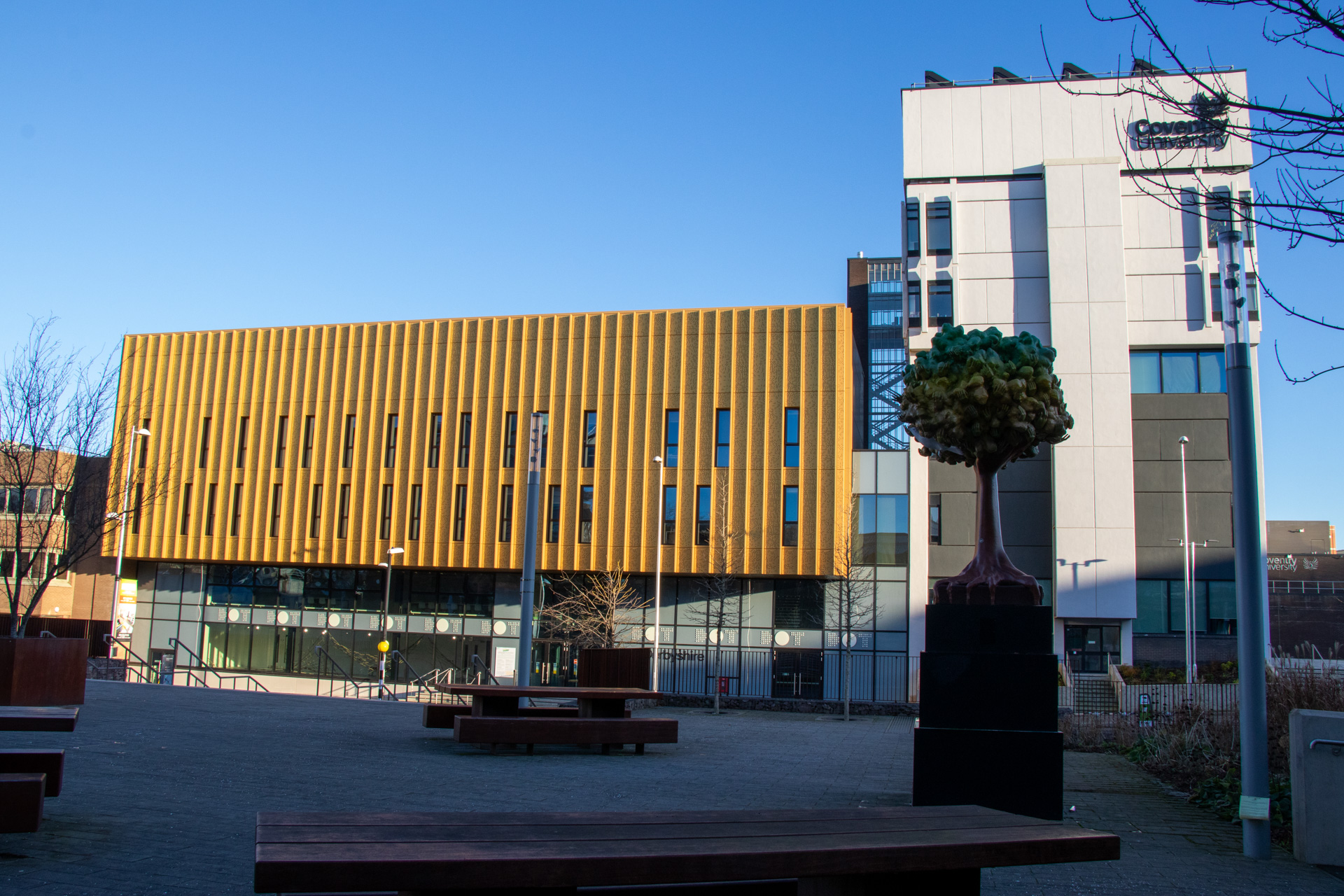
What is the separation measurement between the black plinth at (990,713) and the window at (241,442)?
42.5 m

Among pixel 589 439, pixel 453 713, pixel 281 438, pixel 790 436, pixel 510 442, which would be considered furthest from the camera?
pixel 281 438

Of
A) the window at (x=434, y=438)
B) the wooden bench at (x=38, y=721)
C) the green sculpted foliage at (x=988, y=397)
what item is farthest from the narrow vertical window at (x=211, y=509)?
the green sculpted foliage at (x=988, y=397)

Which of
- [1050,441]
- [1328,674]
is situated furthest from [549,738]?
[1328,674]

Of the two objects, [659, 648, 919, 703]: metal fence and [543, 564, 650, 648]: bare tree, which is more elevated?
[543, 564, 650, 648]: bare tree

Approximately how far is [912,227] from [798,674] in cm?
1800

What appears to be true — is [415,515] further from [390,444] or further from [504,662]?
[504,662]

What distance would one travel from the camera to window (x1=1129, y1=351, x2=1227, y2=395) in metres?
39.3

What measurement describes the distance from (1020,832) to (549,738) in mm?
8771

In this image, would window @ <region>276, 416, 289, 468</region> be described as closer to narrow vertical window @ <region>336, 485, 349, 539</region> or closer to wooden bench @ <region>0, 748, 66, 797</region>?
narrow vertical window @ <region>336, 485, 349, 539</region>

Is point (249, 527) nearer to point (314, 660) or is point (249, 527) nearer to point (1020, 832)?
point (314, 660)

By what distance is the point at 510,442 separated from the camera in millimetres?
42281

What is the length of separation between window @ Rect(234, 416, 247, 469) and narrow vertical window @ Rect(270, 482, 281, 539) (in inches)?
80.3

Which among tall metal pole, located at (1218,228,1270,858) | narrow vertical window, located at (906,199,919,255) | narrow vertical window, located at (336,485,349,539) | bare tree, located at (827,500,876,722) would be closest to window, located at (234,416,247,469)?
narrow vertical window, located at (336,485,349,539)

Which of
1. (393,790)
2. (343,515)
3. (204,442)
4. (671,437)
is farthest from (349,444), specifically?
(393,790)
